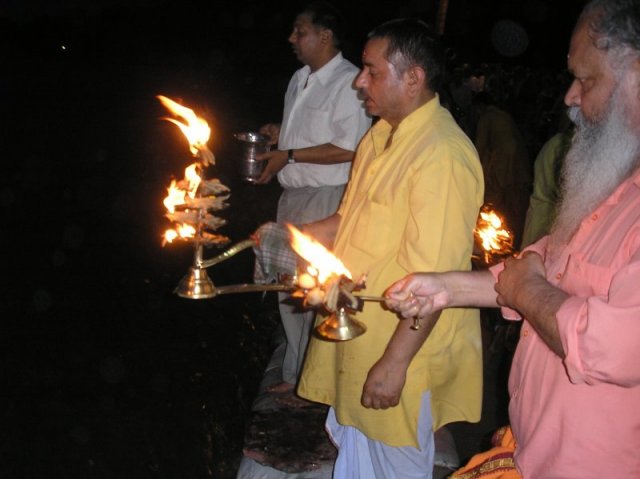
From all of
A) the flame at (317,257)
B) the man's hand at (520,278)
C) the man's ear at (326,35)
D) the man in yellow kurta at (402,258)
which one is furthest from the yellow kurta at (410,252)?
the man's ear at (326,35)

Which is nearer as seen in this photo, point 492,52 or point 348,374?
point 348,374

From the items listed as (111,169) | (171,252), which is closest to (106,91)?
(111,169)

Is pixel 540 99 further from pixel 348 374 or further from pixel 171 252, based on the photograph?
pixel 348 374

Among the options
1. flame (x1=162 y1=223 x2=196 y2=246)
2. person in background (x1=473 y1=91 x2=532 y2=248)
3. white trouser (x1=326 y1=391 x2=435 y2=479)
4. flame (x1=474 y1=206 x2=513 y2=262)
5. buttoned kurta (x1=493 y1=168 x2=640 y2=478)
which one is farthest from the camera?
person in background (x1=473 y1=91 x2=532 y2=248)

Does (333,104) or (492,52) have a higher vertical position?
(492,52)

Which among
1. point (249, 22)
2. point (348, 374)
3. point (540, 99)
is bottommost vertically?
point (348, 374)

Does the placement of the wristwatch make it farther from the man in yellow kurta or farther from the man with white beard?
the man with white beard

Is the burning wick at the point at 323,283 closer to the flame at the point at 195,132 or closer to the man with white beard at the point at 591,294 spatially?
the flame at the point at 195,132

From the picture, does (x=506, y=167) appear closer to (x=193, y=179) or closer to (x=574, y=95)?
(x=574, y=95)

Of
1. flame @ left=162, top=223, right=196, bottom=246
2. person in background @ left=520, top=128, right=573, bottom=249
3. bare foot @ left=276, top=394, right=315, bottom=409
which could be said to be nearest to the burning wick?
flame @ left=162, top=223, right=196, bottom=246

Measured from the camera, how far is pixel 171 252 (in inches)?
350

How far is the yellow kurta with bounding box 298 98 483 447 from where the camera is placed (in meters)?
2.70

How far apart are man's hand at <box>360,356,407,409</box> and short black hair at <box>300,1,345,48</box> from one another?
2845 mm

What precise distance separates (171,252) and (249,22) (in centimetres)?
1352
